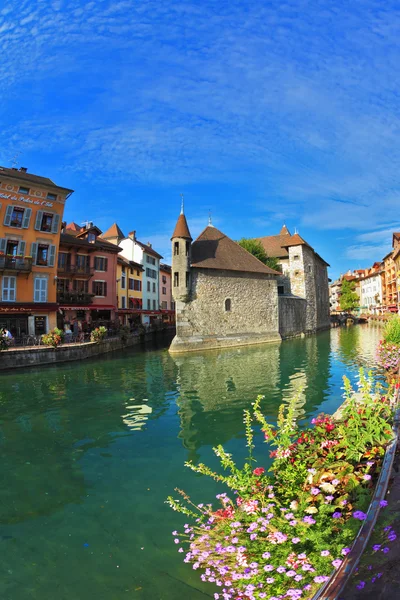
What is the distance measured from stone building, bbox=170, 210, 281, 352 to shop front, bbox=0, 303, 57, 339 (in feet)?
29.7

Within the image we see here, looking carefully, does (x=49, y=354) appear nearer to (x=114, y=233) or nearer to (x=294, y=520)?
(x=294, y=520)

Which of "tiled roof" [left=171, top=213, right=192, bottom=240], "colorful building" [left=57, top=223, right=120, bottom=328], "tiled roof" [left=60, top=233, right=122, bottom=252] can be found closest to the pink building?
"colorful building" [left=57, top=223, right=120, bottom=328]

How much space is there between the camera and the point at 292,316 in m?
40.8

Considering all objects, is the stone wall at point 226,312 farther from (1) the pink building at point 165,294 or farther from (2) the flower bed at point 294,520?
(2) the flower bed at point 294,520

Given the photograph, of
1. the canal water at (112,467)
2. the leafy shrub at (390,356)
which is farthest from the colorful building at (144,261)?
the leafy shrub at (390,356)

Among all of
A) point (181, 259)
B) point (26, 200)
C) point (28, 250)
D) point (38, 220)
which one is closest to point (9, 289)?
point (28, 250)

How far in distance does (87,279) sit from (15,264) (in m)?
8.29

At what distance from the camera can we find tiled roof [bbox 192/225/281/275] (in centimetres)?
3148

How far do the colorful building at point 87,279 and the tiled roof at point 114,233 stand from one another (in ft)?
32.4

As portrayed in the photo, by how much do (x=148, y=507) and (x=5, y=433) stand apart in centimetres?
550

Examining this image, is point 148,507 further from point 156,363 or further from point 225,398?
point 156,363

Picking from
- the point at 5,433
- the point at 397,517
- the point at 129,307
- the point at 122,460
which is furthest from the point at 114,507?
the point at 129,307

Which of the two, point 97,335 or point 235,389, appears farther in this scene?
point 97,335

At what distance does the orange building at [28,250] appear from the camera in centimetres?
2466
